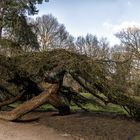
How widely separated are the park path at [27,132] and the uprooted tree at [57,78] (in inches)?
42.9

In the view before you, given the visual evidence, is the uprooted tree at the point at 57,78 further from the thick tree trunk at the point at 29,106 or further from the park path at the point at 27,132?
the park path at the point at 27,132

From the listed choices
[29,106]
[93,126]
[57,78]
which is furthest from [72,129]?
[29,106]

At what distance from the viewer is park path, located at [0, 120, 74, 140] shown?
36.4 ft

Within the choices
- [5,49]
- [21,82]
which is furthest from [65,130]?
[5,49]

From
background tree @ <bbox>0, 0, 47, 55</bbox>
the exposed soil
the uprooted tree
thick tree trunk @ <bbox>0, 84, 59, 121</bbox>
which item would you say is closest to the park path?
the exposed soil

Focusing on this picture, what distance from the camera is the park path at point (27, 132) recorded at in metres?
11.1

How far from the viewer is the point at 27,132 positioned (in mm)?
11844

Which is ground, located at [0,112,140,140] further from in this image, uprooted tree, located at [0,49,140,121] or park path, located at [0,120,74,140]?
uprooted tree, located at [0,49,140,121]

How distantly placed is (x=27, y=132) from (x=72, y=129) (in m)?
1.51

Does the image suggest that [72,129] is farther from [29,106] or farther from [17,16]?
[17,16]

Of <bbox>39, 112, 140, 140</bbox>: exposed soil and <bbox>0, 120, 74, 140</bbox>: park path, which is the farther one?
<bbox>39, 112, 140, 140</bbox>: exposed soil

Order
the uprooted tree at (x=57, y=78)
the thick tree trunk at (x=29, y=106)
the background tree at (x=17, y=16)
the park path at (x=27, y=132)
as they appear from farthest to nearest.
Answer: the background tree at (x=17, y=16) < the thick tree trunk at (x=29, y=106) < the uprooted tree at (x=57, y=78) < the park path at (x=27, y=132)

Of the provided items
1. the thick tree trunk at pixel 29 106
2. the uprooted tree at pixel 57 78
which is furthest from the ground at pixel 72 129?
the uprooted tree at pixel 57 78

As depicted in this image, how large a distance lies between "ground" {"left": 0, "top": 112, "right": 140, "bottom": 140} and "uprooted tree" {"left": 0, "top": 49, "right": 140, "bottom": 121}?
63 centimetres
